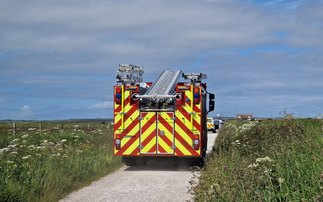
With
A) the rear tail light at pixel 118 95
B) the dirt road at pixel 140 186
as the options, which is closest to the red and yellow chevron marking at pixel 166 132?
the rear tail light at pixel 118 95

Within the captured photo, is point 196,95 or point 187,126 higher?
point 196,95

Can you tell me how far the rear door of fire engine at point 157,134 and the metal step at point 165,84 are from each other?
2.39ft

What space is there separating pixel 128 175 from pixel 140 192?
2.77 m

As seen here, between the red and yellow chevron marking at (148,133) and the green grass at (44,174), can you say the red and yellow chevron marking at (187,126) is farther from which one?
the green grass at (44,174)

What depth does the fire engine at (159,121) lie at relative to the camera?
Result: 12.3m

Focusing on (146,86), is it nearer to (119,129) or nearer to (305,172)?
(119,129)

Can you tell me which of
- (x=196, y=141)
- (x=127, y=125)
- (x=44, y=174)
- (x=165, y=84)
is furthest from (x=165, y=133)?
(x=44, y=174)

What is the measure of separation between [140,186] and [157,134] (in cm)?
312

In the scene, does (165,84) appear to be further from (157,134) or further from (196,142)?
(196,142)

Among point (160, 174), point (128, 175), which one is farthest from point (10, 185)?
point (160, 174)

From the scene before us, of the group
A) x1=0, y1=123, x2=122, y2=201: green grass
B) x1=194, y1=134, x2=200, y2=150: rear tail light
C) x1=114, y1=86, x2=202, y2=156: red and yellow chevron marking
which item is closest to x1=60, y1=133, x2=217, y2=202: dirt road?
x1=0, y1=123, x2=122, y2=201: green grass

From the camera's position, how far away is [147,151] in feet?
40.5

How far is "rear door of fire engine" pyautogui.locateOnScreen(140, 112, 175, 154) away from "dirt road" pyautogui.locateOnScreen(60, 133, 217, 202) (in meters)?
0.76

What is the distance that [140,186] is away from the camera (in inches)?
370
